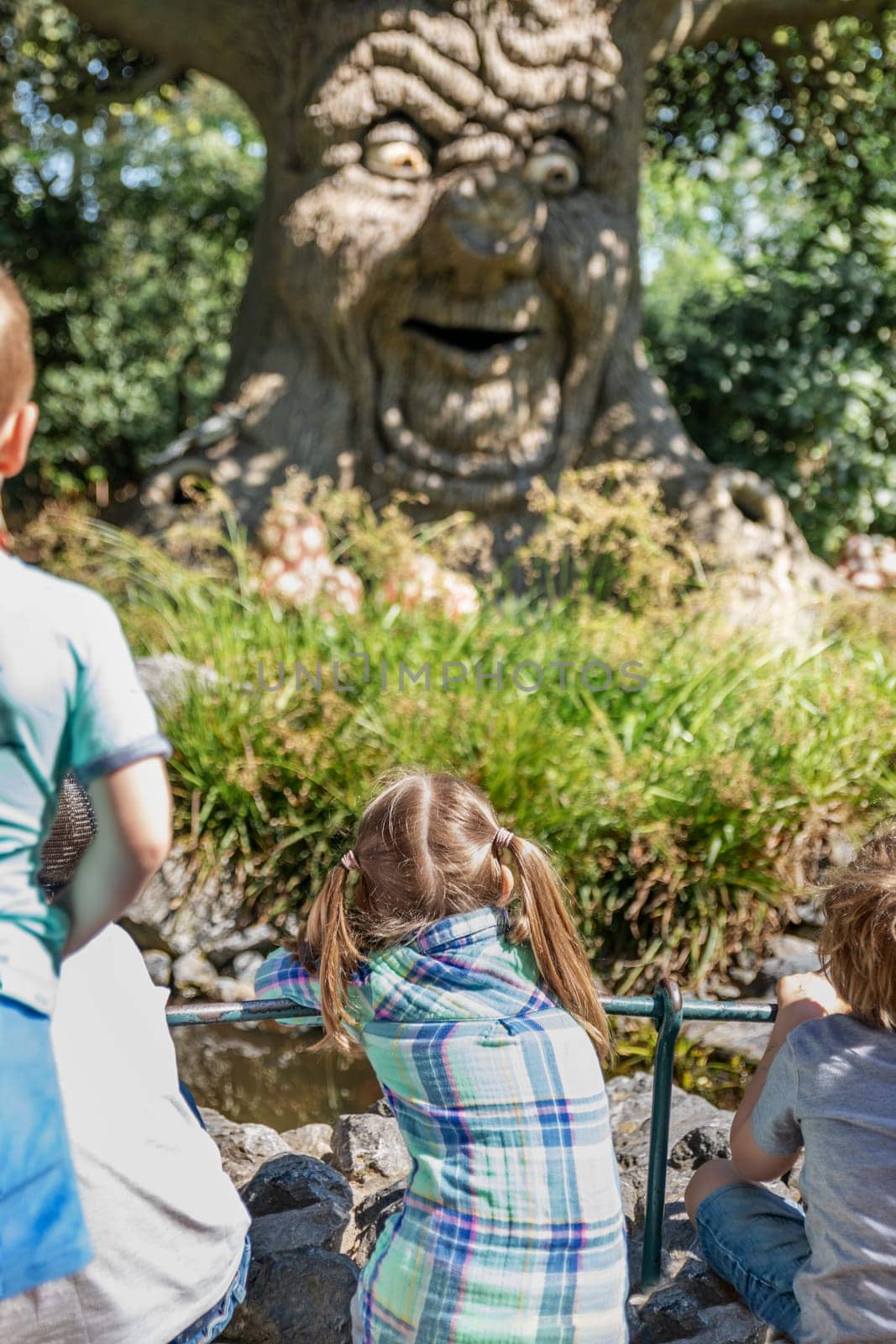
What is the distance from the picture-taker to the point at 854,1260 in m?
1.46

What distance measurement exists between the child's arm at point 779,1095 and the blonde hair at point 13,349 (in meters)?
1.22

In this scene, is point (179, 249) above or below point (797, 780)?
above

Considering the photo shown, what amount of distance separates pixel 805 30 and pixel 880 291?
5.32 feet

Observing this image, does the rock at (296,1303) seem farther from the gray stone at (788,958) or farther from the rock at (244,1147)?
the gray stone at (788,958)

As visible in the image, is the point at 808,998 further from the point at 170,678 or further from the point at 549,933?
the point at 170,678

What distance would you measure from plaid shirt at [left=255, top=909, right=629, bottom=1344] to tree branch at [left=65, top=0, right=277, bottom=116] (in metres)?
5.61

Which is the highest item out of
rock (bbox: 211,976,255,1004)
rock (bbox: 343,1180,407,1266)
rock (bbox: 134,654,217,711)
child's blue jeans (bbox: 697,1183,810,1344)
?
rock (bbox: 134,654,217,711)

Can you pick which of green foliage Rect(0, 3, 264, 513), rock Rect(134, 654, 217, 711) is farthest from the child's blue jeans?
green foliage Rect(0, 3, 264, 513)

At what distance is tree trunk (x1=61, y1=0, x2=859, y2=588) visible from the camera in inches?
211

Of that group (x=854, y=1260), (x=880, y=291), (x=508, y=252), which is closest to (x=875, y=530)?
(x=880, y=291)

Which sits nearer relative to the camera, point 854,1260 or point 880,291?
point 854,1260

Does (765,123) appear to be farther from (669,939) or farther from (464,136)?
(669,939)

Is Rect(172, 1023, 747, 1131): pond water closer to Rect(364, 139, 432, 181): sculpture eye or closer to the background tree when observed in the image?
Rect(364, 139, 432, 181): sculpture eye

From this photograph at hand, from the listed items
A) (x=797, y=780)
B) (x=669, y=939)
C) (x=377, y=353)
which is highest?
(x=377, y=353)
